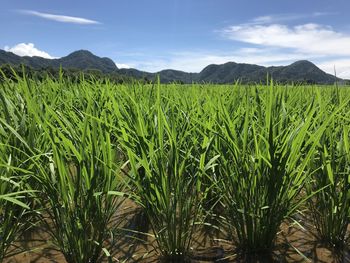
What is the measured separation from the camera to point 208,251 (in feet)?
5.39

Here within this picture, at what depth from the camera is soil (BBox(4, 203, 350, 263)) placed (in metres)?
1.56

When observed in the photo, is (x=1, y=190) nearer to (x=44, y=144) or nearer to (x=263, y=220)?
(x=44, y=144)

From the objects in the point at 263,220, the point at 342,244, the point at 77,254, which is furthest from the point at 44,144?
the point at 342,244

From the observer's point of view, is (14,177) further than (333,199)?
No

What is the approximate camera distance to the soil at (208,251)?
5.13ft

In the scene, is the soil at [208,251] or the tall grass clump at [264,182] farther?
the soil at [208,251]

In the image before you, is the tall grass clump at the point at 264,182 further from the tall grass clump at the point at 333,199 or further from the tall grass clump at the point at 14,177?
the tall grass clump at the point at 14,177

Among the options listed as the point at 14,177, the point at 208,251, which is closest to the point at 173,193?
the point at 208,251

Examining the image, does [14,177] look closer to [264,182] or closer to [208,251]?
[208,251]

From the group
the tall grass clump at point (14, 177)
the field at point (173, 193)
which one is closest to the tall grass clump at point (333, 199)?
the field at point (173, 193)

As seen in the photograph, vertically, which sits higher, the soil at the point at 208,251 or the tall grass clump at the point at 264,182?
the tall grass clump at the point at 264,182

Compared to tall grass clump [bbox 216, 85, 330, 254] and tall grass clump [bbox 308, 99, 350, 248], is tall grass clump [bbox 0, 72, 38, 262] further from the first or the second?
tall grass clump [bbox 308, 99, 350, 248]

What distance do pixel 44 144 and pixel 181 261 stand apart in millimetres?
938

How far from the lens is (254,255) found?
1.58 meters
